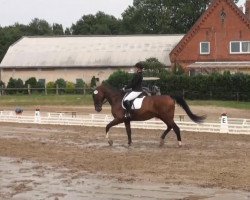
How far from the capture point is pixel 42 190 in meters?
12.0

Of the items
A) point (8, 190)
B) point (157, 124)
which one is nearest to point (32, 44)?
point (157, 124)

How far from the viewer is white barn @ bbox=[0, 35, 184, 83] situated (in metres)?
67.7

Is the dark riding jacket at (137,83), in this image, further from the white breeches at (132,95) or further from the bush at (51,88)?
the bush at (51,88)

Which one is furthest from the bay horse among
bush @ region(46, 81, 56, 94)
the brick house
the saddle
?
the brick house

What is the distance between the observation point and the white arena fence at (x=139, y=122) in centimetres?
2419

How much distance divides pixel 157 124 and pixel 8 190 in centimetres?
1494

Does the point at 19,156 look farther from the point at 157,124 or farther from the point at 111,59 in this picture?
the point at 111,59

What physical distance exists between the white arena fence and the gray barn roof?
111 ft

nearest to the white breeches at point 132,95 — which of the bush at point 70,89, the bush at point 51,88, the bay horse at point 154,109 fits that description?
the bay horse at point 154,109

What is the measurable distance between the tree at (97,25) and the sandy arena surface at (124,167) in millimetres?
83692

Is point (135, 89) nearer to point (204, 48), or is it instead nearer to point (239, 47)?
point (239, 47)

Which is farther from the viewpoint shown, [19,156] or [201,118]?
[201,118]

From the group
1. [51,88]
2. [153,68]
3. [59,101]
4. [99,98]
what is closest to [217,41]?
[153,68]

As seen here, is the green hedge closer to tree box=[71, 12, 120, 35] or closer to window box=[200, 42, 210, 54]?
window box=[200, 42, 210, 54]
